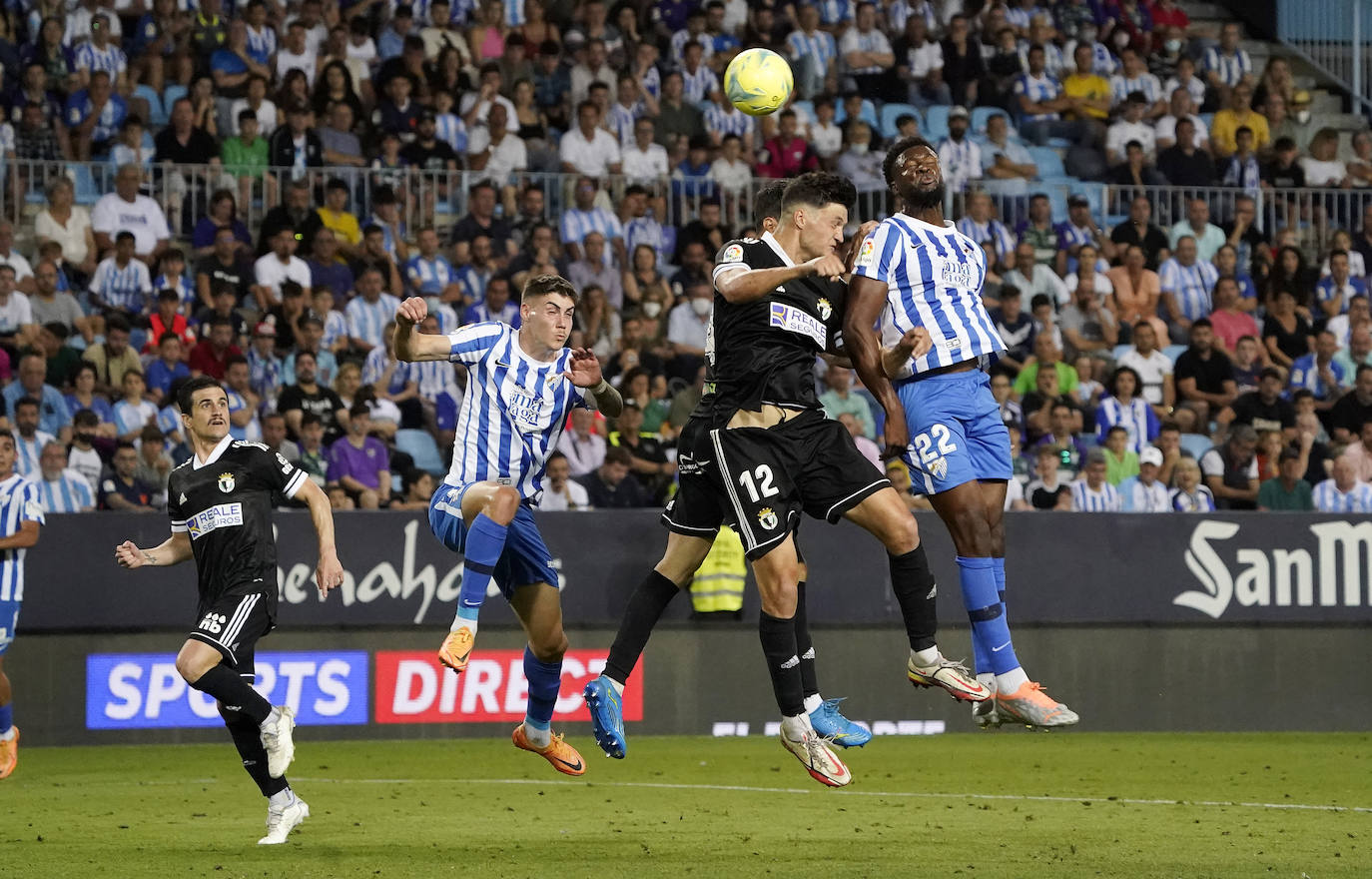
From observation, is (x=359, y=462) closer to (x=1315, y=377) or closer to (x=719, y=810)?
(x=719, y=810)

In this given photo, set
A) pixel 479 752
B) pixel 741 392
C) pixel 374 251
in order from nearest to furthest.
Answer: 1. pixel 741 392
2. pixel 479 752
3. pixel 374 251

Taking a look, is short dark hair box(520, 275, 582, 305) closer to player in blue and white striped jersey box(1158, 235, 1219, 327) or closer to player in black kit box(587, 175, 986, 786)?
player in black kit box(587, 175, 986, 786)

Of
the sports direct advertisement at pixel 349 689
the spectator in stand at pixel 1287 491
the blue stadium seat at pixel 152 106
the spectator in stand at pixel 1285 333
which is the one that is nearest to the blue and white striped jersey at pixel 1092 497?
the spectator in stand at pixel 1287 491

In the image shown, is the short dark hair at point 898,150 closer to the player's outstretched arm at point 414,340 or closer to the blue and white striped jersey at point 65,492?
the player's outstretched arm at point 414,340

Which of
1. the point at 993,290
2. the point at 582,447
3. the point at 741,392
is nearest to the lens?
the point at 741,392

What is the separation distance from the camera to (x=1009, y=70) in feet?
75.1

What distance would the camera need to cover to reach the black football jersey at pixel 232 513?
10250mm

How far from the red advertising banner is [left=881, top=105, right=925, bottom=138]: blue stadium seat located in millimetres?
8412

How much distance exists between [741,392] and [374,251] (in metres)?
10.3

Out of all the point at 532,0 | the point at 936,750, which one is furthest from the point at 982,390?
the point at 532,0

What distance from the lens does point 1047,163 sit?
73.4 feet

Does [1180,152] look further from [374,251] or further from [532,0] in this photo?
[374,251]

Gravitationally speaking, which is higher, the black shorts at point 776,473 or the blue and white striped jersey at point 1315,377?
the black shorts at point 776,473

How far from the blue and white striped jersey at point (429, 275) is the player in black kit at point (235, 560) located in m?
8.07
